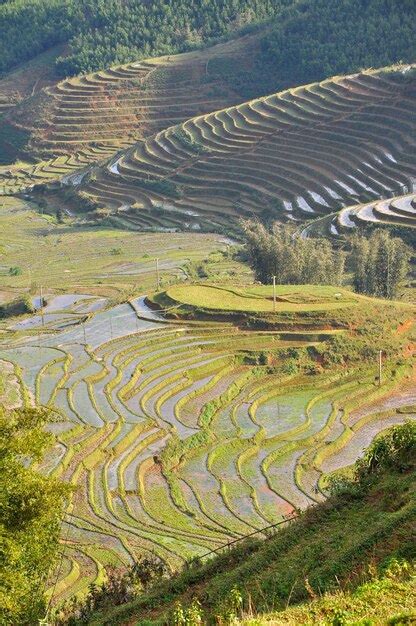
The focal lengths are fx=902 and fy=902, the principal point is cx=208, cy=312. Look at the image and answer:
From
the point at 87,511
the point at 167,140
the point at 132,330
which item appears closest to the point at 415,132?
the point at 167,140

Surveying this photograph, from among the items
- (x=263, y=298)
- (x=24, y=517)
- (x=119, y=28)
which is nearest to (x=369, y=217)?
(x=263, y=298)

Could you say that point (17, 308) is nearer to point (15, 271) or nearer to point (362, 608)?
point (15, 271)

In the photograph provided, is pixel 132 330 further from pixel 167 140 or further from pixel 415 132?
pixel 167 140

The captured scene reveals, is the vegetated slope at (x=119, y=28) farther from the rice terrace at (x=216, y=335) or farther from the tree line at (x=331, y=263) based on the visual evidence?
the tree line at (x=331, y=263)

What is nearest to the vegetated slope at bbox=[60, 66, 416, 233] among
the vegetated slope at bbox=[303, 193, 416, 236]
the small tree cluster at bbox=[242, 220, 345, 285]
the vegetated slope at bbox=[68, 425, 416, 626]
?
the vegetated slope at bbox=[303, 193, 416, 236]

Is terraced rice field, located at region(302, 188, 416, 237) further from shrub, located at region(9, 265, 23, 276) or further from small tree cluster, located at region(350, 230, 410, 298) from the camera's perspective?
shrub, located at region(9, 265, 23, 276)

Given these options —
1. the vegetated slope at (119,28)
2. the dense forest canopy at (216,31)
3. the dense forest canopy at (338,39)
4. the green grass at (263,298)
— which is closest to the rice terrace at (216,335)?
the green grass at (263,298)
